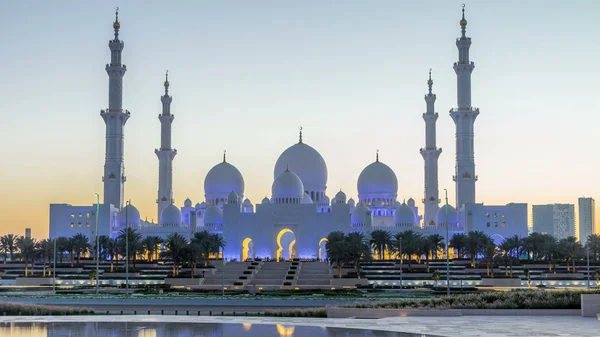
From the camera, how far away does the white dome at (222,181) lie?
8681 centimetres

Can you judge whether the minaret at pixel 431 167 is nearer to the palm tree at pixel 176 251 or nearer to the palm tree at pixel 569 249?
the palm tree at pixel 569 249

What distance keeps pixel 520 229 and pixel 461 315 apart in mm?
54724

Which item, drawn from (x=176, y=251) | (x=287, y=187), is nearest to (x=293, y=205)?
(x=287, y=187)

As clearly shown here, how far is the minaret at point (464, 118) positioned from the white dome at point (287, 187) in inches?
570

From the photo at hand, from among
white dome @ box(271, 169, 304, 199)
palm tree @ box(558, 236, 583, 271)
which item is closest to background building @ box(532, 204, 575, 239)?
white dome @ box(271, 169, 304, 199)

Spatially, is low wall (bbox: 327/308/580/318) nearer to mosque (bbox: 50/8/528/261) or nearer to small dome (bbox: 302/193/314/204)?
mosque (bbox: 50/8/528/261)

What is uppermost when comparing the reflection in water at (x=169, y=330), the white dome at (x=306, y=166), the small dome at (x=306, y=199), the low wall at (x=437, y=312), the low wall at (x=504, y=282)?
the white dome at (x=306, y=166)

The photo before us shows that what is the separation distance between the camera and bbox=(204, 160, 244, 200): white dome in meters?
86.8

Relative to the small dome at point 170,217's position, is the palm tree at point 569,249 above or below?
below

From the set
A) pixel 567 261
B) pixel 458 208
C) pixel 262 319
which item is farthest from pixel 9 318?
pixel 458 208

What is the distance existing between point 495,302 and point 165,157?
197 feet

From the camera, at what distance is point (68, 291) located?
46.6 metres

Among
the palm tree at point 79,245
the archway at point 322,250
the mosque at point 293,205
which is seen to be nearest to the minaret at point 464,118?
the mosque at point 293,205

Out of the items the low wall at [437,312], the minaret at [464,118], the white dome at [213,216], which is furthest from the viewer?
the white dome at [213,216]
